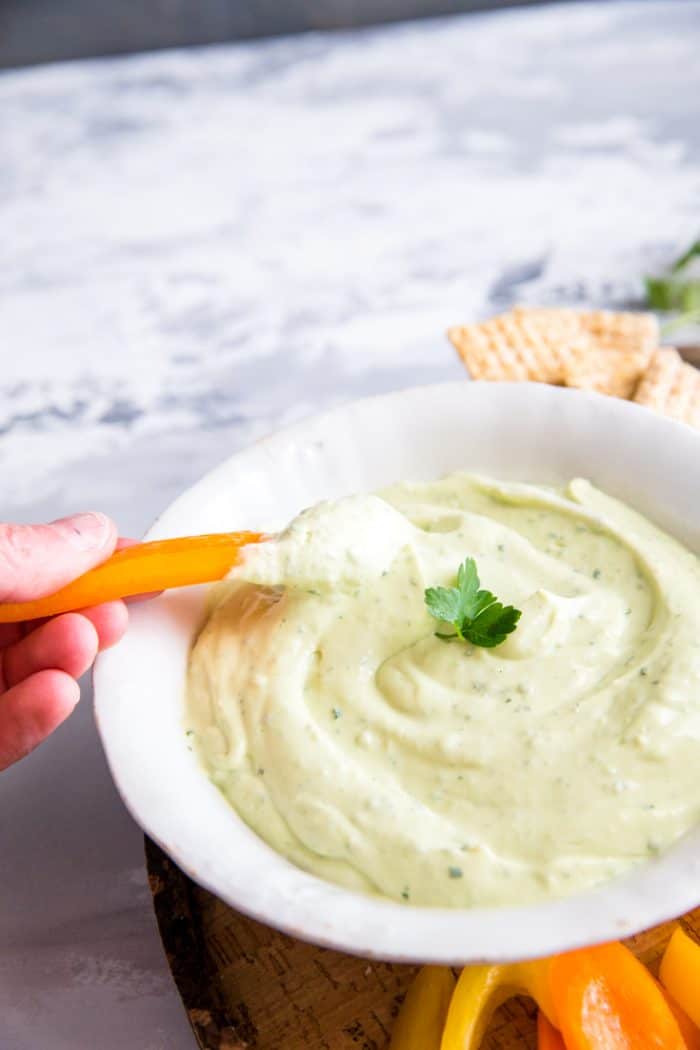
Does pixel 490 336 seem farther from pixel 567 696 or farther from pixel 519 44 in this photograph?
pixel 519 44

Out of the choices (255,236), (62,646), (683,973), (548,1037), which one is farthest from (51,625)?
(255,236)

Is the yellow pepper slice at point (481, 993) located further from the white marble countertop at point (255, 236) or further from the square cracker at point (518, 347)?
the square cracker at point (518, 347)

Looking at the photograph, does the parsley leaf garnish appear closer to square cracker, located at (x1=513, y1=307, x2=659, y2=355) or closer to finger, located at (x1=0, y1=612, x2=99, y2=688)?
finger, located at (x1=0, y1=612, x2=99, y2=688)

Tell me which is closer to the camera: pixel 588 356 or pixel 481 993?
pixel 481 993

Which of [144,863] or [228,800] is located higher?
[228,800]

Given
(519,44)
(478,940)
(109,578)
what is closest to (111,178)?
(519,44)

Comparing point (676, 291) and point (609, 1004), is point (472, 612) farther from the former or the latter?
point (676, 291)
